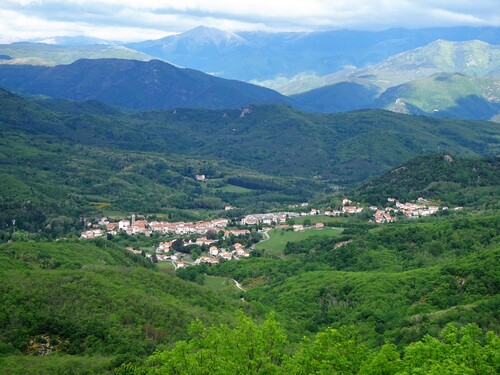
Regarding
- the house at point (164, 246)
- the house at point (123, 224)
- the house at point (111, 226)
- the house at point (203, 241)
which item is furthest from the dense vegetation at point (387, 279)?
the house at point (111, 226)

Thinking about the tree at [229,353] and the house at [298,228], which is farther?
the house at [298,228]

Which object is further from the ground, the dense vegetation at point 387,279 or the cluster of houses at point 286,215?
the dense vegetation at point 387,279

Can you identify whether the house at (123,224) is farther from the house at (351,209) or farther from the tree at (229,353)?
the tree at (229,353)

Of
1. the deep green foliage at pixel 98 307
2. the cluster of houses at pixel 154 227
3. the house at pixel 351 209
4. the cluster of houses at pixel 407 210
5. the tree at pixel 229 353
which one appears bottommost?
the cluster of houses at pixel 154 227

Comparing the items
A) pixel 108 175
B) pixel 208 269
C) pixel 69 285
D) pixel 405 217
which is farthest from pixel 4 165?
pixel 69 285

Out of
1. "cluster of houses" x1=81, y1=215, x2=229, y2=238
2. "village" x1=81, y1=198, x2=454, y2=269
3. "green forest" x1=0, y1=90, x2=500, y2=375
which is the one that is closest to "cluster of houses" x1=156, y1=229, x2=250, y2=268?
"village" x1=81, y1=198, x2=454, y2=269

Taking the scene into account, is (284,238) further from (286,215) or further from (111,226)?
(111,226)

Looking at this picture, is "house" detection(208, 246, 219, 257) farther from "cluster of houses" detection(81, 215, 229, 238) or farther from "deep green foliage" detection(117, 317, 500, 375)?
"deep green foliage" detection(117, 317, 500, 375)
